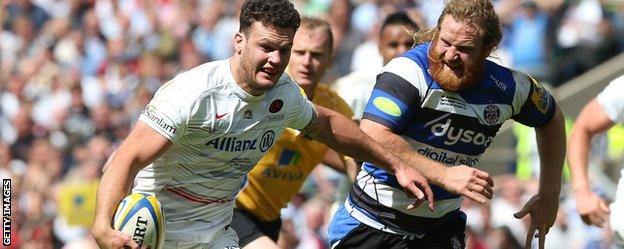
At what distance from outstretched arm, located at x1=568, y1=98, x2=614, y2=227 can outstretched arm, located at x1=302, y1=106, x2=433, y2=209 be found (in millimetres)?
1305

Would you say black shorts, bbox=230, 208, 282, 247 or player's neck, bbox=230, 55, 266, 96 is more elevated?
player's neck, bbox=230, 55, 266, 96

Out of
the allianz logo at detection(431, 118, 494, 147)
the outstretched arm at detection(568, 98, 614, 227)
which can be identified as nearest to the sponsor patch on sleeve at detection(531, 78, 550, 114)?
the allianz logo at detection(431, 118, 494, 147)

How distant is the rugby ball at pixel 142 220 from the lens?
6613mm

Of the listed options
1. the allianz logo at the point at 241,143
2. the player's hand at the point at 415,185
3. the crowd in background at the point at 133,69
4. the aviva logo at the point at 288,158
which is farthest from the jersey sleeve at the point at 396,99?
the crowd in background at the point at 133,69

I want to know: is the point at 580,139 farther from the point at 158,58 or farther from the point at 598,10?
the point at 158,58

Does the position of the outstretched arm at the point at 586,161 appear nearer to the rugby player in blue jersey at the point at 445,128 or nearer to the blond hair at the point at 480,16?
the rugby player in blue jersey at the point at 445,128

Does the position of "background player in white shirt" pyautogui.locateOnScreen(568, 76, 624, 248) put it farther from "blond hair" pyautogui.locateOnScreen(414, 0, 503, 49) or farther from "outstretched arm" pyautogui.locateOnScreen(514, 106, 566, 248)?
"blond hair" pyautogui.locateOnScreen(414, 0, 503, 49)

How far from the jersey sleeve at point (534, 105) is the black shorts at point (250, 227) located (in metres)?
1.96

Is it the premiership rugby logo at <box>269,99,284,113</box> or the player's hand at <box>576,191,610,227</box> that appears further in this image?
the player's hand at <box>576,191,610,227</box>

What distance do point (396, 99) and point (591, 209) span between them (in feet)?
4.80

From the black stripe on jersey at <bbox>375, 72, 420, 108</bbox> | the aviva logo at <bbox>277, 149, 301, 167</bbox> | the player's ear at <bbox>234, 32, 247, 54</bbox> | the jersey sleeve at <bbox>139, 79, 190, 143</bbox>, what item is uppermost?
the player's ear at <bbox>234, 32, 247, 54</bbox>

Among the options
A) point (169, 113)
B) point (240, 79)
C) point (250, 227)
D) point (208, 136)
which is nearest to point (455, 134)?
point (240, 79)

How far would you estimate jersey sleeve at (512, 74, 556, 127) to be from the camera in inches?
299

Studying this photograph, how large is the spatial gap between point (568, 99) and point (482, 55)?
9074 mm
